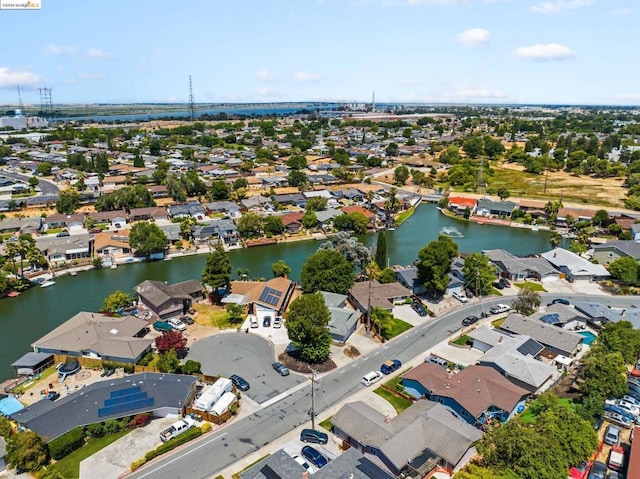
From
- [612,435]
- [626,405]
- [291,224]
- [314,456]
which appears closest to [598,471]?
[612,435]

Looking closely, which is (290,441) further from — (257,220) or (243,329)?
(257,220)

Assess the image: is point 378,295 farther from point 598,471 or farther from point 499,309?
point 598,471

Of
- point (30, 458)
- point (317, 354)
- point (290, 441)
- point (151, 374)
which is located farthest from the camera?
point (317, 354)

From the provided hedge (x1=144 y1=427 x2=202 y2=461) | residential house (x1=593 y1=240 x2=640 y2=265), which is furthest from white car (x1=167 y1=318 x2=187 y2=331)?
residential house (x1=593 y1=240 x2=640 y2=265)

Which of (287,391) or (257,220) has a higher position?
(257,220)

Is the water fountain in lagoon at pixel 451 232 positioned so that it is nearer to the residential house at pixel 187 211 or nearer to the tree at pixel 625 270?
the tree at pixel 625 270

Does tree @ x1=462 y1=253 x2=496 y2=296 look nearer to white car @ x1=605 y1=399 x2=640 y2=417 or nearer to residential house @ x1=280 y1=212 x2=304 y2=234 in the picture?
white car @ x1=605 y1=399 x2=640 y2=417

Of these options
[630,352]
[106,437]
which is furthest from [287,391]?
[630,352]
